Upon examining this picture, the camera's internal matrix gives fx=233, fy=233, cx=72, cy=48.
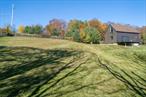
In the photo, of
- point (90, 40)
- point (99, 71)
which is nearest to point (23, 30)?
point (90, 40)

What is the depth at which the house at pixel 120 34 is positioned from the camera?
240 feet

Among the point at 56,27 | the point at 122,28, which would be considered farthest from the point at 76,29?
the point at 56,27

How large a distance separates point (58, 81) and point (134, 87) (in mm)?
3976

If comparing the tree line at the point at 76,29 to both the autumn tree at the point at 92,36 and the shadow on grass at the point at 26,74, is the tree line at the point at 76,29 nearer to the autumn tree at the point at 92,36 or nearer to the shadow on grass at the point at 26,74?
the autumn tree at the point at 92,36

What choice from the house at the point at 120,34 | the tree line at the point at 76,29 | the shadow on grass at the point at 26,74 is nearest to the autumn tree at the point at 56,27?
the tree line at the point at 76,29

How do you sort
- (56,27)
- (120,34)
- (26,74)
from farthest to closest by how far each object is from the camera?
(56,27) → (120,34) → (26,74)

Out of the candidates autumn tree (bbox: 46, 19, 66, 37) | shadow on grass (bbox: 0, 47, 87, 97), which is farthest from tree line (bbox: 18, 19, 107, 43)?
shadow on grass (bbox: 0, 47, 87, 97)

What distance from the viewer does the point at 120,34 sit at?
73812mm

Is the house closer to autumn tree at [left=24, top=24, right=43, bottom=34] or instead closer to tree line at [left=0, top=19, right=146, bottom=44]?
tree line at [left=0, top=19, right=146, bottom=44]

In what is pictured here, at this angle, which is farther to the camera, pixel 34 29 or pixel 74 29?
pixel 34 29

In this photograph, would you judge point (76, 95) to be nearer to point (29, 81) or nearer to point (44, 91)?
point (44, 91)

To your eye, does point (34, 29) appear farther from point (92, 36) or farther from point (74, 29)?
point (92, 36)

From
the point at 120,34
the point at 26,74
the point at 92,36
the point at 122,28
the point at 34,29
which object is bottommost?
the point at 26,74

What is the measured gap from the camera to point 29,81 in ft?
34.7
